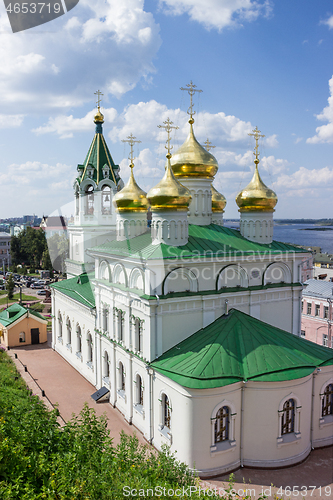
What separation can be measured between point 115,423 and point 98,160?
13.9 metres

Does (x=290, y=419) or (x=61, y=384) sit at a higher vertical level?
(x=290, y=419)

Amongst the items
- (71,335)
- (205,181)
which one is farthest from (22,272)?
(205,181)

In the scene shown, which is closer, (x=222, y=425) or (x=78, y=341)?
(x=222, y=425)

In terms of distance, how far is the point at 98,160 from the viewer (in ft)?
72.3

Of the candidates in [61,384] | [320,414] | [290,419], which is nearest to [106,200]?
[61,384]

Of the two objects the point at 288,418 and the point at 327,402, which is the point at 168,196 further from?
the point at 327,402

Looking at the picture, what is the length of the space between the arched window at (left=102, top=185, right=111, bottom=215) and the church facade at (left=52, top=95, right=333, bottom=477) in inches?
150

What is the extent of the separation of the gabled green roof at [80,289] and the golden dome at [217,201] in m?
7.67

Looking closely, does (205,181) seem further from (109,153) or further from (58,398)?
(58,398)

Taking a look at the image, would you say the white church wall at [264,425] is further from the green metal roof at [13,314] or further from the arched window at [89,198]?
the green metal roof at [13,314]

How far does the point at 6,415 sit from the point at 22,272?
173 ft

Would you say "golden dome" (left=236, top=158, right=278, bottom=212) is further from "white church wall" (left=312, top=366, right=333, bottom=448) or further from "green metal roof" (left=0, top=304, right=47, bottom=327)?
"green metal roof" (left=0, top=304, right=47, bottom=327)

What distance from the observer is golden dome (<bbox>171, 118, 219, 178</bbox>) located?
15.8 m

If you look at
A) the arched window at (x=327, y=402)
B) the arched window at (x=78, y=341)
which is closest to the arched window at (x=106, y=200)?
the arched window at (x=78, y=341)
